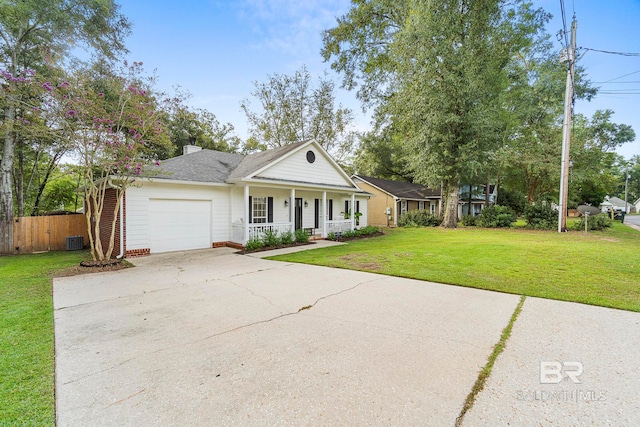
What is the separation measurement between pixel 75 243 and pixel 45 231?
3.82 ft

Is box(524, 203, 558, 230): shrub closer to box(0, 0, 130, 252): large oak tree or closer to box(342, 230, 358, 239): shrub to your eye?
box(342, 230, 358, 239): shrub

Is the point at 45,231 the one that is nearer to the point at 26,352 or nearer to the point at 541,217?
the point at 26,352

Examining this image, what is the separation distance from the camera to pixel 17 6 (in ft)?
32.1

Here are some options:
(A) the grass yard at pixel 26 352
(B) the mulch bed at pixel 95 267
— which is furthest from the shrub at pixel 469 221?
(A) the grass yard at pixel 26 352

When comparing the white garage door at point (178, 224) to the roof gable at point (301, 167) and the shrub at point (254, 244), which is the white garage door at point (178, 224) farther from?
the roof gable at point (301, 167)

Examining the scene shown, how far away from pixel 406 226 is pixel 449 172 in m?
5.28

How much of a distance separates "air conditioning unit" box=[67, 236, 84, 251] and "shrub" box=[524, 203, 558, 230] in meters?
23.0

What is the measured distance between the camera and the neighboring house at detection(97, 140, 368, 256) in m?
9.67

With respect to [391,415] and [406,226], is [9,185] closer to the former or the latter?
[391,415]

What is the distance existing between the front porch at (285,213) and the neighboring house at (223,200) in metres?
0.04

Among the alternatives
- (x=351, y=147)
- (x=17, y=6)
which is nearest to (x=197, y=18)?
(x=17, y=6)

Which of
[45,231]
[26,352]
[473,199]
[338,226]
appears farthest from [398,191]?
[26,352]

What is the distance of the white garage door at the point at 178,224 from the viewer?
32.8ft

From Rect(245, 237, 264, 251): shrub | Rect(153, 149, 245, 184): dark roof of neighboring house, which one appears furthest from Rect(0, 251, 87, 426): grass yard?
Rect(245, 237, 264, 251): shrub
